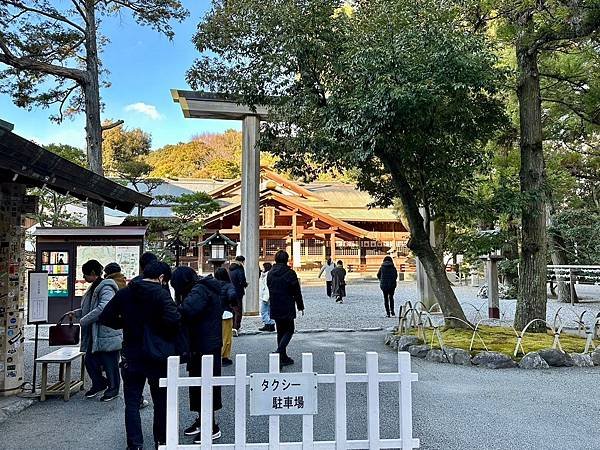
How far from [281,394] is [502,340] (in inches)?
225

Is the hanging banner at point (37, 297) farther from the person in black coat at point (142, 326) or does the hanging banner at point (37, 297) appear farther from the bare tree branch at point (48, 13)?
the bare tree branch at point (48, 13)

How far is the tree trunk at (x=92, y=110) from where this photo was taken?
10.8 metres

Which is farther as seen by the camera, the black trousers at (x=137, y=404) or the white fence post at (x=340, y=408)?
the black trousers at (x=137, y=404)

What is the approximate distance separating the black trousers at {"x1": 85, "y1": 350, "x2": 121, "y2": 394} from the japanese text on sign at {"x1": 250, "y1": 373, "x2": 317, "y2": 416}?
8.62 ft

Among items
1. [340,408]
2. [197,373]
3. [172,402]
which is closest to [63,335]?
[197,373]

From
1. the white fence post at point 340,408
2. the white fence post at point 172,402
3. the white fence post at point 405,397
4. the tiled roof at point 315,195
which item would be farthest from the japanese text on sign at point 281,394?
the tiled roof at point 315,195

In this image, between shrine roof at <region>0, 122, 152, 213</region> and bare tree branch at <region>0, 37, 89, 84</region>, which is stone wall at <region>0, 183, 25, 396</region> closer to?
shrine roof at <region>0, 122, 152, 213</region>

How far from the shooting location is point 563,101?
9.24 metres

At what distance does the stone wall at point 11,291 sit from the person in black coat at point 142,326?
238cm

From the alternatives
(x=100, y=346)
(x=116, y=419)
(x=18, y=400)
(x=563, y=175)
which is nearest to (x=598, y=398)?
(x=116, y=419)

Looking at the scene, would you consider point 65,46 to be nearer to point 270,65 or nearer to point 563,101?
point 270,65

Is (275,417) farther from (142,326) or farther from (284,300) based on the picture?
(284,300)

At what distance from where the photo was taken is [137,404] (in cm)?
349

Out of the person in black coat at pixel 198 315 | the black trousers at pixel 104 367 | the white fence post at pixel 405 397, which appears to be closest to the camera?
the white fence post at pixel 405 397
